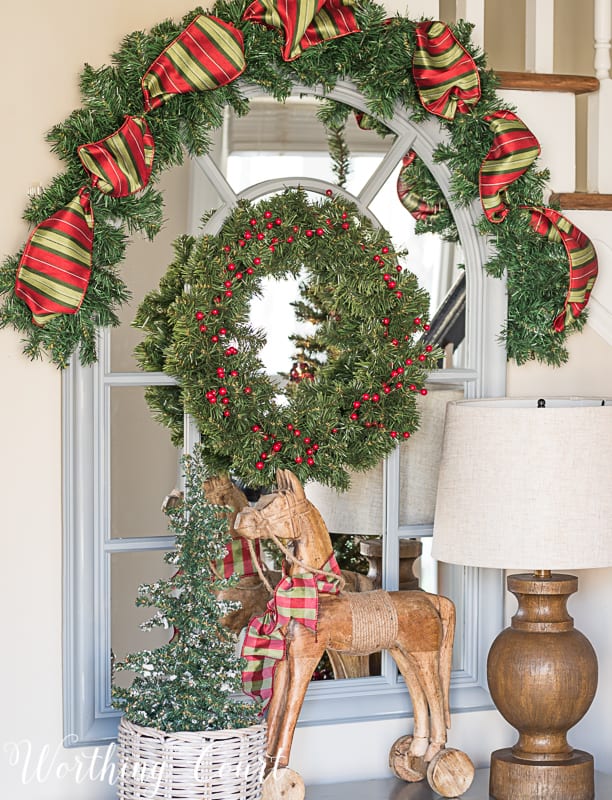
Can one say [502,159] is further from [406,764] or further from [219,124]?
[406,764]

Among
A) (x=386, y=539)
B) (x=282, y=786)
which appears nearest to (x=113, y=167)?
(x=386, y=539)

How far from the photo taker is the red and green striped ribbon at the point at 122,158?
1.74m

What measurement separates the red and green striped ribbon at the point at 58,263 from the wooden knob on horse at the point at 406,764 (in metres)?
1.00

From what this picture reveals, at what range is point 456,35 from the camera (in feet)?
6.51

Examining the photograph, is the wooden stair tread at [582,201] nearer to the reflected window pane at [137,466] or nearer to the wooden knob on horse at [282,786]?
the reflected window pane at [137,466]

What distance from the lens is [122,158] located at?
175 cm

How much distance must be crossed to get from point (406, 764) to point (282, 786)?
29 cm

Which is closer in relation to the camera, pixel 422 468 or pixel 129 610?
pixel 129 610

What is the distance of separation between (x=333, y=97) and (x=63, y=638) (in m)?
1.10

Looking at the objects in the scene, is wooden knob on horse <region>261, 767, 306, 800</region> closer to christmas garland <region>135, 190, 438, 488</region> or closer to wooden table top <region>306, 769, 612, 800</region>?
wooden table top <region>306, 769, 612, 800</region>

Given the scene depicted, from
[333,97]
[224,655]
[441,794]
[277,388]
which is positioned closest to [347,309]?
[277,388]

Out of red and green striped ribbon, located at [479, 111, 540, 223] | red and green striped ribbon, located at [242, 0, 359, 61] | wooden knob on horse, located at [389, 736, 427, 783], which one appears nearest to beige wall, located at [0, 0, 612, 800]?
red and green striped ribbon, located at [242, 0, 359, 61]

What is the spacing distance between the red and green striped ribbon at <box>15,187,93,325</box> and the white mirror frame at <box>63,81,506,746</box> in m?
0.11

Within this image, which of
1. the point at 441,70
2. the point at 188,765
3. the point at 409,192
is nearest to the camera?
the point at 188,765
